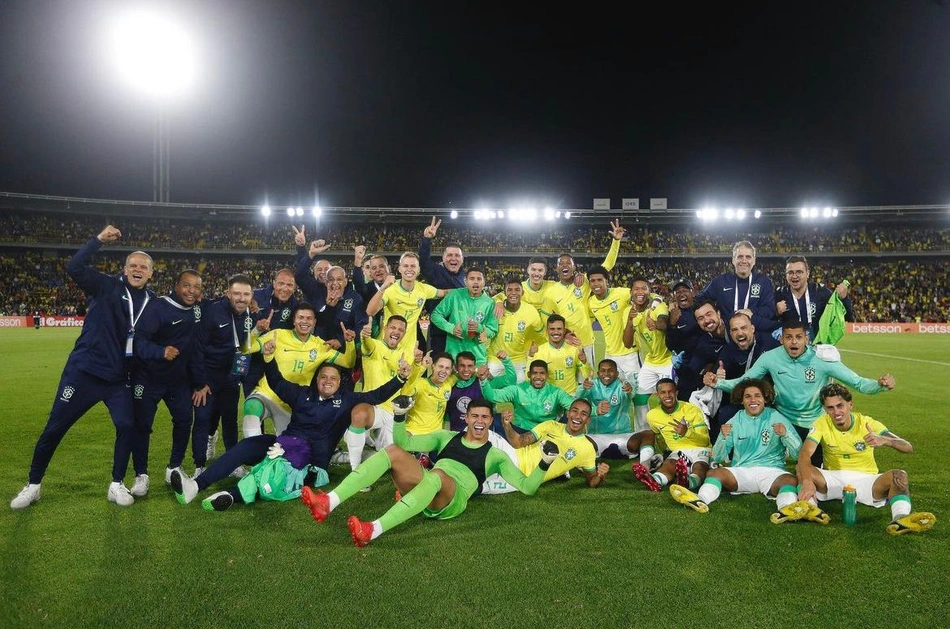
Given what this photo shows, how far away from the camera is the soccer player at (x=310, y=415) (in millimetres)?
5242

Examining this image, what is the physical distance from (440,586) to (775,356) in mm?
3940

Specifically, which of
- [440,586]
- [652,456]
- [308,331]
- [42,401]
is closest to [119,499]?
[308,331]

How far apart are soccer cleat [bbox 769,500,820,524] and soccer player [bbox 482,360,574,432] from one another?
2398mm

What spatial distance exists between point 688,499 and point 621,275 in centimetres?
4040

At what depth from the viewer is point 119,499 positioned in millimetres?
4973

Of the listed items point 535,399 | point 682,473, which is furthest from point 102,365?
point 682,473

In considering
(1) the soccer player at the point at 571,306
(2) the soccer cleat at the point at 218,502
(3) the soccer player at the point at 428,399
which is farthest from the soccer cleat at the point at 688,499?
(2) the soccer cleat at the point at 218,502

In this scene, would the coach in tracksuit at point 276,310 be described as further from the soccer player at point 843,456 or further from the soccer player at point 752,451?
the soccer player at point 843,456

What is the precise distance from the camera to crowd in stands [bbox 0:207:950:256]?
42.0 m

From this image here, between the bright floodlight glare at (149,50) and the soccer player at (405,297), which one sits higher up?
the bright floodlight glare at (149,50)

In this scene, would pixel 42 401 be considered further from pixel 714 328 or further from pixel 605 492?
pixel 714 328

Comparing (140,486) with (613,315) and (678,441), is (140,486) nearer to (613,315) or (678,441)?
(678,441)

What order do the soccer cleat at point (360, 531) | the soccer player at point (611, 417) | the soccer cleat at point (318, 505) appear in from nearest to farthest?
the soccer cleat at point (360, 531) < the soccer cleat at point (318, 505) < the soccer player at point (611, 417)

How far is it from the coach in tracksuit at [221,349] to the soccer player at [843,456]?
16.7ft
